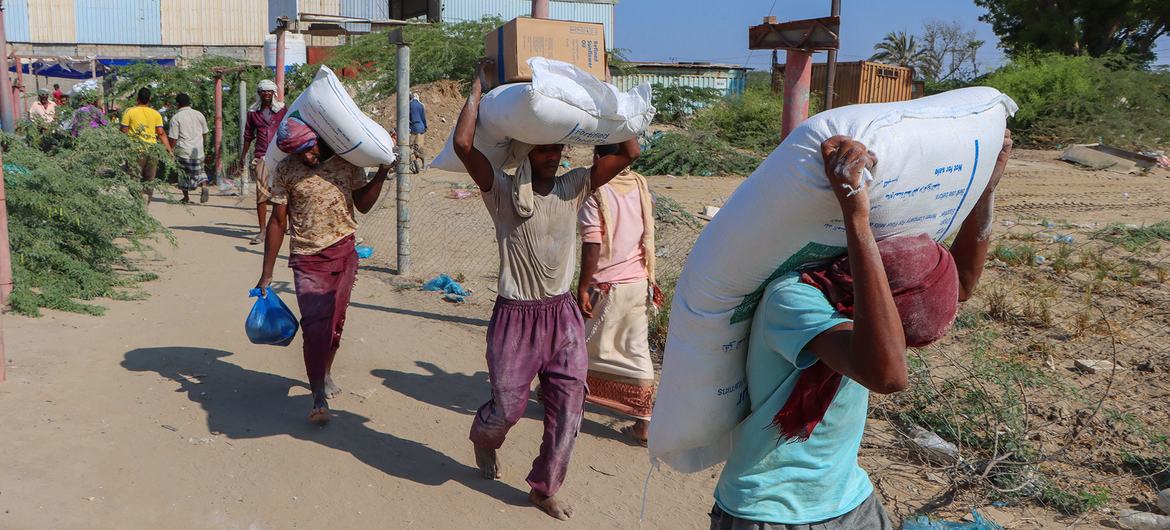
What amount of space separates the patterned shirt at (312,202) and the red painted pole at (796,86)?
8.11 feet

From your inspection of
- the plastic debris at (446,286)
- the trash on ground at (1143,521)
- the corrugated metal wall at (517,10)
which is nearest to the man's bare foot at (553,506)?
the trash on ground at (1143,521)

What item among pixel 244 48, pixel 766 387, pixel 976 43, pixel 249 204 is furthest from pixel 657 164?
pixel 976 43

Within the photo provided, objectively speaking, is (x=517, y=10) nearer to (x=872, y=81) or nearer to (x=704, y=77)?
(x=704, y=77)

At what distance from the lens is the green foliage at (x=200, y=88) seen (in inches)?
651

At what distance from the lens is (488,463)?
425 centimetres

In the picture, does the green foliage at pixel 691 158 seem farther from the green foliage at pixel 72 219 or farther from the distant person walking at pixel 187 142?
the green foliage at pixel 72 219

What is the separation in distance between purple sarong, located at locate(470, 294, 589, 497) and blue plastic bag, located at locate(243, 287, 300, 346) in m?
1.55

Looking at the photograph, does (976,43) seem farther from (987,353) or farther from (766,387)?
(766,387)

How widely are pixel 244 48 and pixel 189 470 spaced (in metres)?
38.8

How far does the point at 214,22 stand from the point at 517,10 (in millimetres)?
13779

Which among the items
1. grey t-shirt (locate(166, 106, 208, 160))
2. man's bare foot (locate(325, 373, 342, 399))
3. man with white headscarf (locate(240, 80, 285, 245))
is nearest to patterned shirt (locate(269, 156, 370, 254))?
man's bare foot (locate(325, 373, 342, 399))

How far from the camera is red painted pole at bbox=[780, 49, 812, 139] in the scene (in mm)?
3529

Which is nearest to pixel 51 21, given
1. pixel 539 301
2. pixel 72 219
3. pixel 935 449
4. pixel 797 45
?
pixel 72 219

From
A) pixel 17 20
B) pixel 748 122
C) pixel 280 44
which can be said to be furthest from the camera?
pixel 17 20
